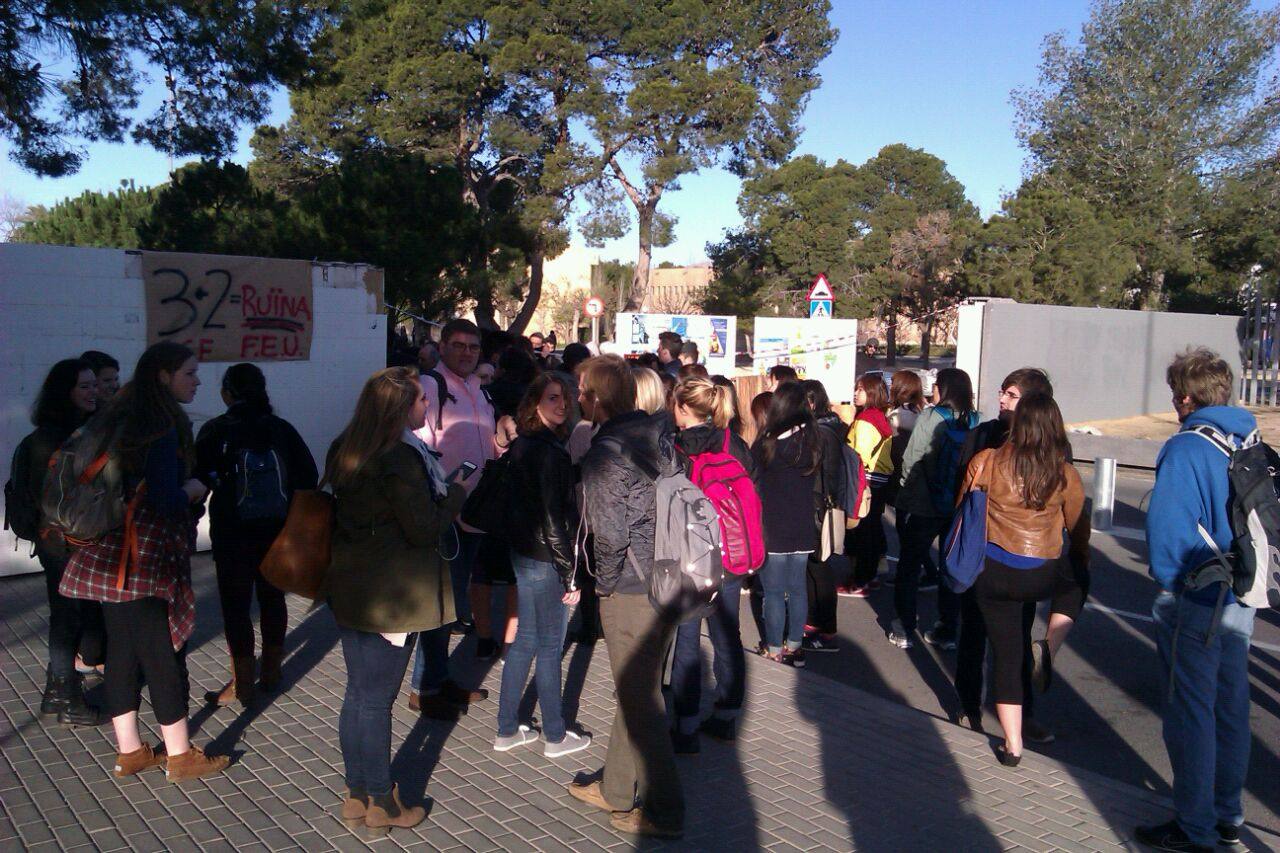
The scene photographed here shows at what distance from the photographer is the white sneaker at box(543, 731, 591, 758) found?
4.59 m

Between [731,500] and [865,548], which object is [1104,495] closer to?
[865,548]

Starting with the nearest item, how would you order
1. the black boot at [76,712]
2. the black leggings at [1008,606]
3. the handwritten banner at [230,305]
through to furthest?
1. the black leggings at [1008,606]
2. the black boot at [76,712]
3. the handwritten banner at [230,305]

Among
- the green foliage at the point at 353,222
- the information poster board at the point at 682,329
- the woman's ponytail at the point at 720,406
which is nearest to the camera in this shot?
the woman's ponytail at the point at 720,406

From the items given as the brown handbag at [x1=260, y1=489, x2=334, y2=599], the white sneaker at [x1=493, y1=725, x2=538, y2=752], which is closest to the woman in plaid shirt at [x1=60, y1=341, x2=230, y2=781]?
the brown handbag at [x1=260, y1=489, x2=334, y2=599]

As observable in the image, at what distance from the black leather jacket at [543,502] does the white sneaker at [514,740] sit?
2.89ft

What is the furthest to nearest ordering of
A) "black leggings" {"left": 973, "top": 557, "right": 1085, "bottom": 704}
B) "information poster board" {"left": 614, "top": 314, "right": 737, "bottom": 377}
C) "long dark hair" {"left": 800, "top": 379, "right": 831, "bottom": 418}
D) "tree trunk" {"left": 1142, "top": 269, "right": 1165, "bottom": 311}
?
"tree trunk" {"left": 1142, "top": 269, "right": 1165, "bottom": 311}, "information poster board" {"left": 614, "top": 314, "right": 737, "bottom": 377}, "long dark hair" {"left": 800, "top": 379, "right": 831, "bottom": 418}, "black leggings" {"left": 973, "top": 557, "right": 1085, "bottom": 704}

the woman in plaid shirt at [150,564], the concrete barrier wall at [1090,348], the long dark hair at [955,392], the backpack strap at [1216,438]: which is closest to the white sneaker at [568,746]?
the woman in plaid shirt at [150,564]

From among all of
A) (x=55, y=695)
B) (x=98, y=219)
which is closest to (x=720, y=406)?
(x=55, y=695)

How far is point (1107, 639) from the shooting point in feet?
23.2

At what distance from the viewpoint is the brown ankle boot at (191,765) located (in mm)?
4168

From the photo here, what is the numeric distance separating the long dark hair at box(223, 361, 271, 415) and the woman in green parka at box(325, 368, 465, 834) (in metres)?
1.26

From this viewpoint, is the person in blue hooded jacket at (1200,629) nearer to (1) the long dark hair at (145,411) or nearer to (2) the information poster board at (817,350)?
(1) the long dark hair at (145,411)

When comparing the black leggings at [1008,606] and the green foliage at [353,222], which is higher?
the green foliage at [353,222]

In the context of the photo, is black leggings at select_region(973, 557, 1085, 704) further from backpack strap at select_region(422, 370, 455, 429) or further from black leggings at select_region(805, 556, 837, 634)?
backpack strap at select_region(422, 370, 455, 429)
